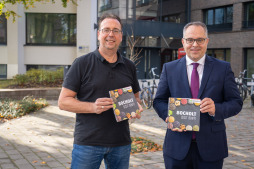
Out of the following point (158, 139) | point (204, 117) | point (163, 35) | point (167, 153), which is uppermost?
point (163, 35)

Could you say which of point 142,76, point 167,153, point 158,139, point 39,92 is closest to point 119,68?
point 167,153

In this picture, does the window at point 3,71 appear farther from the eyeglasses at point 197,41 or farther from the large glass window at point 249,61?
the eyeglasses at point 197,41

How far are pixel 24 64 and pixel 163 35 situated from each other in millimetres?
10838

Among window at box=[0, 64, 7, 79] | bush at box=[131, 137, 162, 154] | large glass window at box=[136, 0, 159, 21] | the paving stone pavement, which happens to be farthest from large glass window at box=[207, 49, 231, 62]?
bush at box=[131, 137, 162, 154]

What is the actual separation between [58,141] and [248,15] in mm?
21665

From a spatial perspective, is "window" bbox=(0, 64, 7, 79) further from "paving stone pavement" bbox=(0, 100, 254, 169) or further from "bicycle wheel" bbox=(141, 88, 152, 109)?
"bicycle wheel" bbox=(141, 88, 152, 109)

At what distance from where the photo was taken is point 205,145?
2.68 m

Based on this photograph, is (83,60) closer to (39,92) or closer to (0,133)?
(0,133)

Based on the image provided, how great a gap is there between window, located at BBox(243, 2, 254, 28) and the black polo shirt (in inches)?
924

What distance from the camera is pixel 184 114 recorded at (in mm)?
2643

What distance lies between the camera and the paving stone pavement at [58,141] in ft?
17.0

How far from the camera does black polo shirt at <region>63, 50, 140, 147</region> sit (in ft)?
8.81

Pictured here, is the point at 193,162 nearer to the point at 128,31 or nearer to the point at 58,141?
the point at 58,141

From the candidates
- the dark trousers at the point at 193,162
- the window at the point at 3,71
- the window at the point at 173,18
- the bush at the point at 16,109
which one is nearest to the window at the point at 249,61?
the window at the point at 173,18
